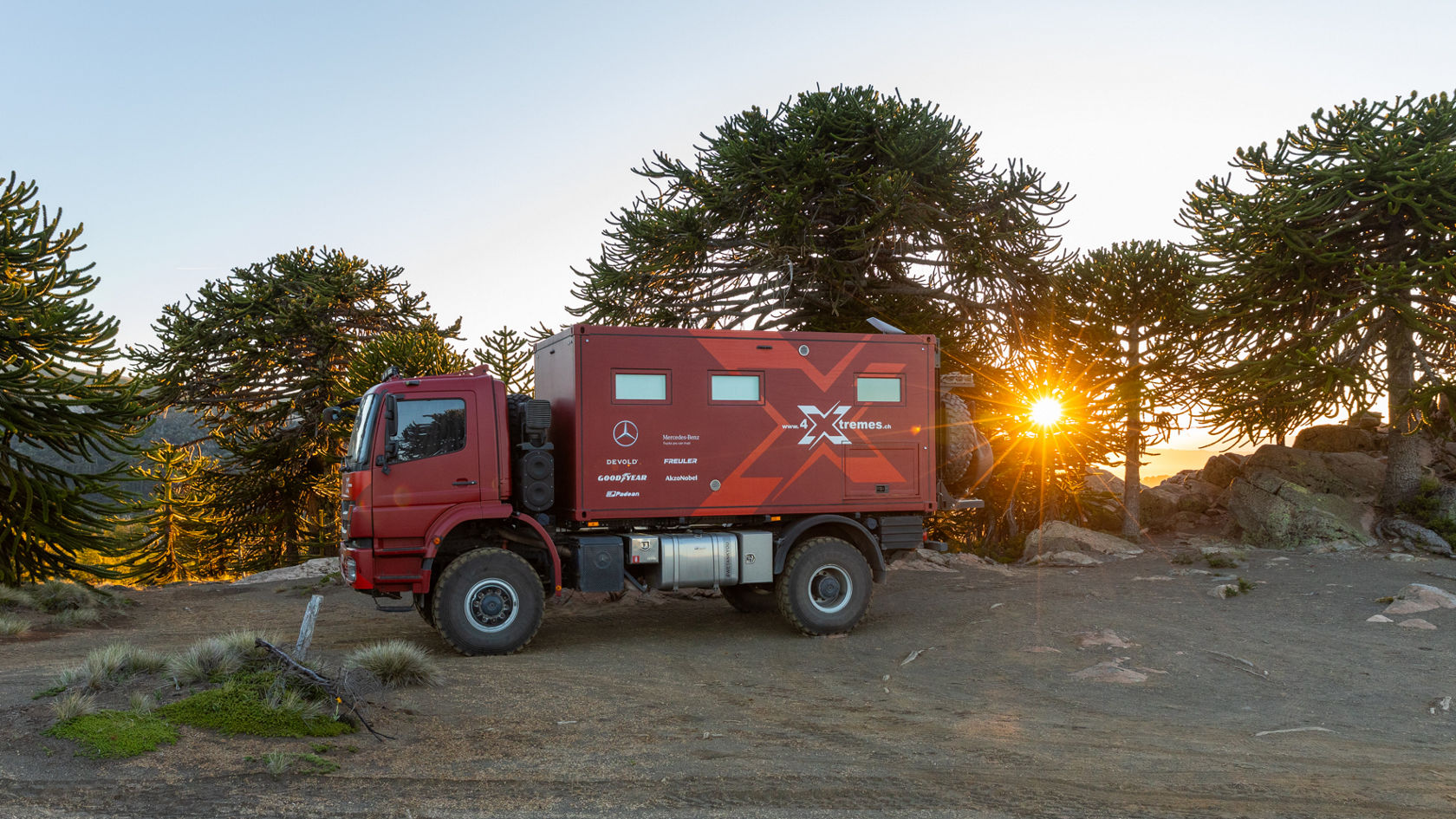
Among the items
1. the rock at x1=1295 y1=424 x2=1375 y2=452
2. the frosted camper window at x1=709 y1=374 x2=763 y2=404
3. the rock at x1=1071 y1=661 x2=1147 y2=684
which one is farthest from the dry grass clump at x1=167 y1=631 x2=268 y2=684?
the rock at x1=1295 y1=424 x2=1375 y2=452

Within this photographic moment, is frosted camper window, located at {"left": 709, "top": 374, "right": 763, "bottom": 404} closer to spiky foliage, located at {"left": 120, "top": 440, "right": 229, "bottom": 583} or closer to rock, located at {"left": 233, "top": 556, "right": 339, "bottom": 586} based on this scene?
rock, located at {"left": 233, "top": 556, "right": 339, "bottom": 586}

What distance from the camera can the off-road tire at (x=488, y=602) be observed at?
9844mm

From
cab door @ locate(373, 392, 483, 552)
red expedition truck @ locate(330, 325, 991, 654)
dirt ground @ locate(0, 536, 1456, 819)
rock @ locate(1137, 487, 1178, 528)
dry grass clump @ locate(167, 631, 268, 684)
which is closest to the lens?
dirt ground @ locate(0, 536, 1456, 819)

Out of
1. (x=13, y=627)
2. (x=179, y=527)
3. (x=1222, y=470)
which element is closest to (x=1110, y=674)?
(x=13, y=627)

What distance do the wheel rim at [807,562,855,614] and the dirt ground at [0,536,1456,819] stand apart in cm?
44

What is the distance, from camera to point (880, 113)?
18750mm

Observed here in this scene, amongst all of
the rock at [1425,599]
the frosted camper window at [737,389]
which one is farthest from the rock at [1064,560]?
the frosted camper window at [737,389]

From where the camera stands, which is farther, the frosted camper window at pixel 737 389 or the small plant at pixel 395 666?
the frosted camper window at pixel 737 389

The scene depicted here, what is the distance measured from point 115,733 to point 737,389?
6.59 metres

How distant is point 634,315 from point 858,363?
29.6 feet

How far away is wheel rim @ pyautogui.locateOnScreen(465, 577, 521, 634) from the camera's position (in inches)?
392

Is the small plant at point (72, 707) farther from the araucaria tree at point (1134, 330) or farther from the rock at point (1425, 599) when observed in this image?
the araucaria tree at point (1134, 330)

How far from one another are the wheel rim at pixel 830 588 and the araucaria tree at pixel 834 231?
8.29m

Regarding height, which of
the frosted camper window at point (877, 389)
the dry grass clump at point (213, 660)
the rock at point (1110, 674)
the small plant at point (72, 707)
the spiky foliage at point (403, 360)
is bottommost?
the rock at point (1110, 674)
